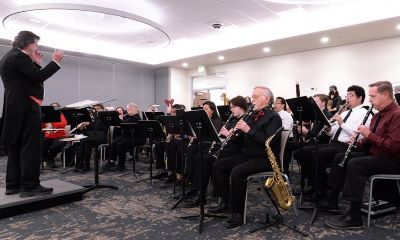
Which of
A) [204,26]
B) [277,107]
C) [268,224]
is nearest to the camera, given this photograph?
[268,224]

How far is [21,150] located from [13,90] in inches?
25.4

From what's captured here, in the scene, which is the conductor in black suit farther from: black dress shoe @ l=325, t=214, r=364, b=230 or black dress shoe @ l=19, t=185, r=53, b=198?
black dress shoe @ l=325, t=214, r=364, b=230

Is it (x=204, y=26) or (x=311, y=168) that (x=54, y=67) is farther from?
(x=204, y=26)

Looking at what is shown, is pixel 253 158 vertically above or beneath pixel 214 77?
beneath

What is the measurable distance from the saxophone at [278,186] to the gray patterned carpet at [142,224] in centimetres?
25

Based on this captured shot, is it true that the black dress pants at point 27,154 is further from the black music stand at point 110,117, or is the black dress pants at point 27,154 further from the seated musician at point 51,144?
the seated musician at point 51,144

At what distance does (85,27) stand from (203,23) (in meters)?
3.12

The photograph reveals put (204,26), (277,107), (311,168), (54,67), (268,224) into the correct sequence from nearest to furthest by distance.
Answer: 1. (268,224)
2. (54,67)
3. (311,168)
4. (277,107)
5. (204,26)

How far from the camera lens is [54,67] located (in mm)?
3072

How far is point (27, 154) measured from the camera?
10.3 ft

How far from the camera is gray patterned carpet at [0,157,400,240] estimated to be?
2.62 m

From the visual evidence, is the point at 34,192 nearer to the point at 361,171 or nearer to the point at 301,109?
the point at 301,109

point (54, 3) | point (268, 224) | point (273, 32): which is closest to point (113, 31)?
point (54, 3)

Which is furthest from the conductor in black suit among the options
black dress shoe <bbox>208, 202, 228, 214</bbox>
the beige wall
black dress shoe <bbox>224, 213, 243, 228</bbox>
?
the beige wall
